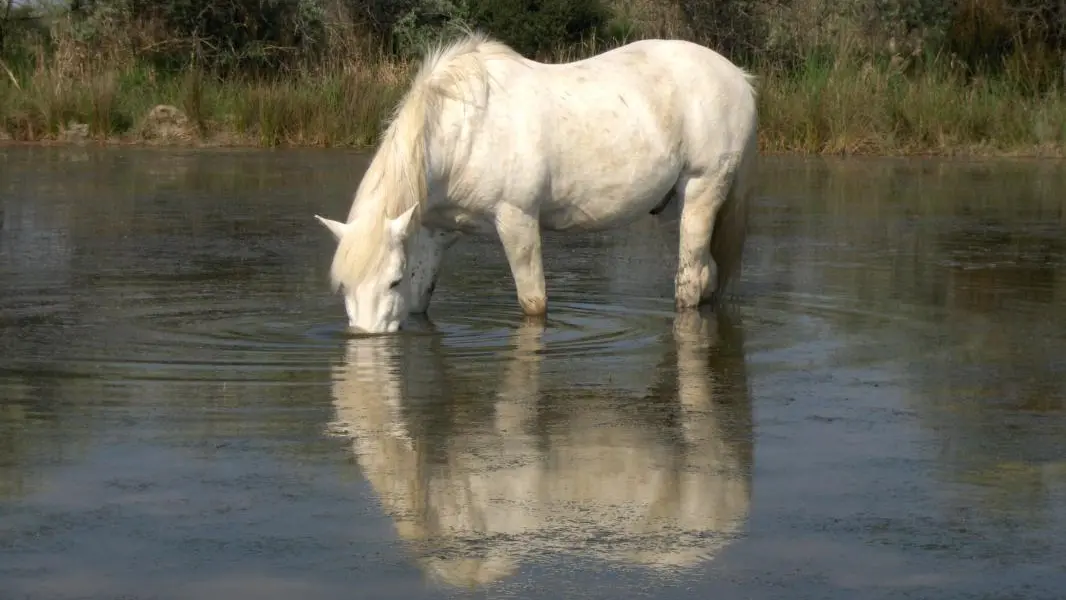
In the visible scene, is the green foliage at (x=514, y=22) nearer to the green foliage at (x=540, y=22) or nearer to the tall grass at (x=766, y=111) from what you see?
the green foliage at (x=540, y=22)

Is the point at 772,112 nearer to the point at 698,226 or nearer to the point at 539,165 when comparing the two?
the point at 698,226

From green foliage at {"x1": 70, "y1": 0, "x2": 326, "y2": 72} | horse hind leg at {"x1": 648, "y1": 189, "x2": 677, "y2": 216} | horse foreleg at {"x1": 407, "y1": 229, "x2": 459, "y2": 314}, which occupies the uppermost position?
green foliage at {"x1": 70, "y1": 0, "x2": 326, "y2": 72}

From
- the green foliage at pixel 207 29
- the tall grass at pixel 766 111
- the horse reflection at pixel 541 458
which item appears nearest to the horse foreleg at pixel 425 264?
the horse reflection at pixel 541 458

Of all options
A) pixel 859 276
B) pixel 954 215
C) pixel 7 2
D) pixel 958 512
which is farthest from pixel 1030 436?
pixel 7 2

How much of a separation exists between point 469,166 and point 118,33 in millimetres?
18127

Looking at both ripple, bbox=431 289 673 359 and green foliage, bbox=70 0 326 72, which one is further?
green foliage, bbox=70 0 326 72

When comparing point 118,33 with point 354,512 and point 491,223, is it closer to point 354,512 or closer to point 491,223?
point 491,223

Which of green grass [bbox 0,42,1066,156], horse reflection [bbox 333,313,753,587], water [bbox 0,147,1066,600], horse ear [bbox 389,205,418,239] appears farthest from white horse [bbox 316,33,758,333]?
green grass [bbox 0,42,1066,156]

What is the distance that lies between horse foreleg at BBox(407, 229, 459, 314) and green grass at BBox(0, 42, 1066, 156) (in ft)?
36.4

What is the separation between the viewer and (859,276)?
11.6 meters

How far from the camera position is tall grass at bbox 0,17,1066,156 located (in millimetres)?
21375

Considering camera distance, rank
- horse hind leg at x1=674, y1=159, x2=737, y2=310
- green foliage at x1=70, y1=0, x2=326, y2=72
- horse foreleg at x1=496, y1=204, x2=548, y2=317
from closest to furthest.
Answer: horse foreleg at x1=496, y1=204, x2=548, y2=317 → horse hind leg at x1=674, y1=159, x2=737, y2=310 → green foliage at x1=70, y1=0, x2=326, y2=72

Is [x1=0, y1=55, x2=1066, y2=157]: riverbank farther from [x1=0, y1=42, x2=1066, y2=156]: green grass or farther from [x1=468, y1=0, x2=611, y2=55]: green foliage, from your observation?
[x1=468, y1=0, x2=611, y2=55]: green foliage

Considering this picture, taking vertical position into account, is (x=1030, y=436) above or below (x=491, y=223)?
below
